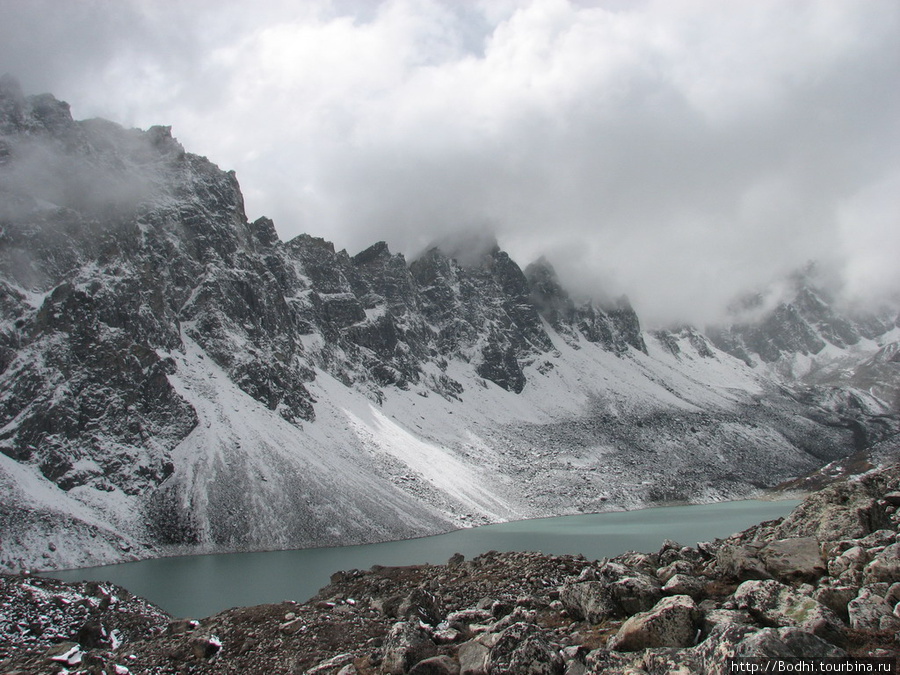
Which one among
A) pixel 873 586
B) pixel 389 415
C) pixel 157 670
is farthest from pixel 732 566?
pixel 389 415

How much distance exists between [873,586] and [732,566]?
430cm

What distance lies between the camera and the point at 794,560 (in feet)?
50.5

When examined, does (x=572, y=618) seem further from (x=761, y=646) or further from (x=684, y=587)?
(x=761, y=646)

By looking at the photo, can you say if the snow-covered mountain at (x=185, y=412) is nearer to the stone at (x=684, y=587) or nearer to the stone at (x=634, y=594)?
the stone at (x=634, y=594)

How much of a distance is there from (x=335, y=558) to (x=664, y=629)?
84611mm

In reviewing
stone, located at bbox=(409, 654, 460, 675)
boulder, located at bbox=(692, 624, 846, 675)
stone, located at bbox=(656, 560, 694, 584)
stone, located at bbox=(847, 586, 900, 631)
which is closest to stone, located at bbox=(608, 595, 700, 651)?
boulder, located at bbox=(692, 624, 846, 675)

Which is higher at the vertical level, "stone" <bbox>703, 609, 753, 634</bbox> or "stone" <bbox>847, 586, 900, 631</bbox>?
"stone" <bbox>847, 586, 900, 631</bbox>

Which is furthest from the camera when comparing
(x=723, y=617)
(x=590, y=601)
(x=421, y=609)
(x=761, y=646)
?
(x=421, y=609)

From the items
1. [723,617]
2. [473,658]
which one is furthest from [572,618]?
[723,617]

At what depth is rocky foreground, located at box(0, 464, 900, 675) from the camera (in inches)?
424

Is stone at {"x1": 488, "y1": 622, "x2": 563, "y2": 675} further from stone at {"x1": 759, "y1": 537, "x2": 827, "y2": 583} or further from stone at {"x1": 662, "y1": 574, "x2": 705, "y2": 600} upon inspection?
stone at {"x1": 759, "y1": 537, "x2": 827, "y2": 583}

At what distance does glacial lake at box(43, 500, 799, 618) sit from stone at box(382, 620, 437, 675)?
44.6m

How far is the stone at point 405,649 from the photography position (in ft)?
47.6

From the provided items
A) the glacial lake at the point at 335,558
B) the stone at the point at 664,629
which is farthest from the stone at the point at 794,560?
the glacial lake at the point at 335,558
